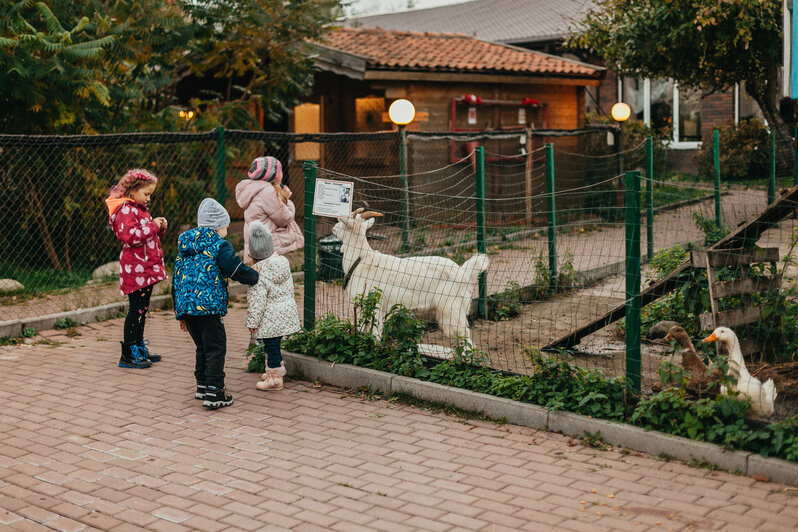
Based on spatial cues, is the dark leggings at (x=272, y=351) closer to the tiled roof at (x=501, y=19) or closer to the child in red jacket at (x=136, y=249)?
the child in red jacket at (x=136, y=249)

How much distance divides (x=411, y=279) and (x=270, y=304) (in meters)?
1.38

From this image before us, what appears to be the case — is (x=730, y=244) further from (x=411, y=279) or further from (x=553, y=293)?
(x=553, y=293)

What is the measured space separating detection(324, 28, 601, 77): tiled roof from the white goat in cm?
846

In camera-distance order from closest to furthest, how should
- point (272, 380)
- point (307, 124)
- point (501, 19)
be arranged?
point (272, 380), point (307, 124), point (501, 19)

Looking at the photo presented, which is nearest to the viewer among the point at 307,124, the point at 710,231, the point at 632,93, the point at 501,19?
the point at 710,231

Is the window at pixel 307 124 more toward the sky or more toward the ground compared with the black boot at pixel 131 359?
more toward the sky

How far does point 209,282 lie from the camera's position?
6.28m

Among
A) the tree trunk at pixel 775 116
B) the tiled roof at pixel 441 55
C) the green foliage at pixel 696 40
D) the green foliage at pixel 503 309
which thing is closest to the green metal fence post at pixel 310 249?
the green foliage at pixel 503 309

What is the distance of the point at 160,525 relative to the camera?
4332 mm

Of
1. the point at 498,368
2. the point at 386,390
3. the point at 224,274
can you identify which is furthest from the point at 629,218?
the point at 224,274

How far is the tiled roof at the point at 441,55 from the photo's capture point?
52.4 ft

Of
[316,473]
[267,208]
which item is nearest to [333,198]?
[267,208]

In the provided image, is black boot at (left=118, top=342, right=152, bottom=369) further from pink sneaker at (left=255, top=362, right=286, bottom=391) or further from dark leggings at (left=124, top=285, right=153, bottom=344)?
pink sneaker at (left=255, top=362, right=286, bottom=391)

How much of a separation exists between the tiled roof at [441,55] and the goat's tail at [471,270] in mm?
8953
